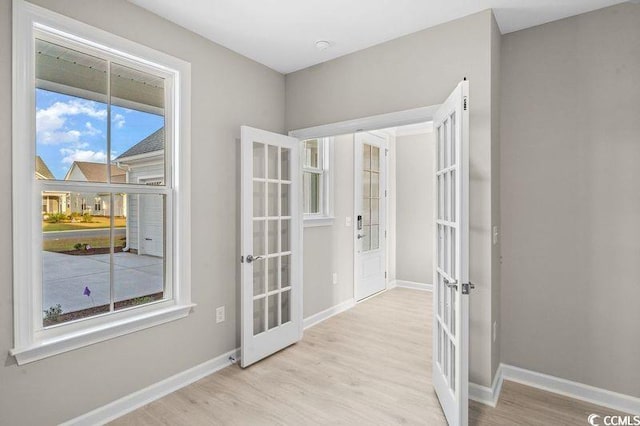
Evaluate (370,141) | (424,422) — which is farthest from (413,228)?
(424,422)

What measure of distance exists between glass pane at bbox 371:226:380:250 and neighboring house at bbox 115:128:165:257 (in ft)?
10.5

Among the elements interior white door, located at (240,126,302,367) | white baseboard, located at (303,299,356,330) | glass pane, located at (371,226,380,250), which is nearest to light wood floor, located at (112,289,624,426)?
interior white door, located at (240,126,302,367)

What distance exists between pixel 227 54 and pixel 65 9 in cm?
116

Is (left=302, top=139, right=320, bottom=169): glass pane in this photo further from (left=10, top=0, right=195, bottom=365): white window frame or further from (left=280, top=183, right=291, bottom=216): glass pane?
(left=10, top=0, right=195, bottom=365): white window frame

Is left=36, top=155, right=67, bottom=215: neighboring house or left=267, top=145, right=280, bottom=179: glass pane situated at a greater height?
left=267, top=145, right=280, bottom=179: glass pane

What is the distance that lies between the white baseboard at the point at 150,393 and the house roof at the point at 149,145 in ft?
5.29

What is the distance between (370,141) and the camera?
484 cm

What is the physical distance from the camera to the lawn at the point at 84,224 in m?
1.91

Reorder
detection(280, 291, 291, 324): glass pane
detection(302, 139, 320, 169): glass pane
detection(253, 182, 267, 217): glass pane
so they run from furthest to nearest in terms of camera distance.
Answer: detection(302, 139, 320, 169): glass pane < detection(280, 291, 291, 324): glass pane < detection(253, 182, 267, 217): glass pane

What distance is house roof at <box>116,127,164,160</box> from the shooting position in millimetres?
2287

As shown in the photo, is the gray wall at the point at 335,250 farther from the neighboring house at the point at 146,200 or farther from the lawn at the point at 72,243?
the lawn at the point at 72,243

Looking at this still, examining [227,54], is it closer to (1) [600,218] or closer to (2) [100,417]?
(2) [100,417]

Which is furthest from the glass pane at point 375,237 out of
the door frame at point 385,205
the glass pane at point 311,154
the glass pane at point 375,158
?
the glass pane at point 311,154

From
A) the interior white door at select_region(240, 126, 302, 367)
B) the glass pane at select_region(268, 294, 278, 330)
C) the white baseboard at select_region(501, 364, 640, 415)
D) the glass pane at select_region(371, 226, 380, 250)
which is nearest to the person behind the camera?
the white baseboard at select_region(501, 364, 640, 415)
